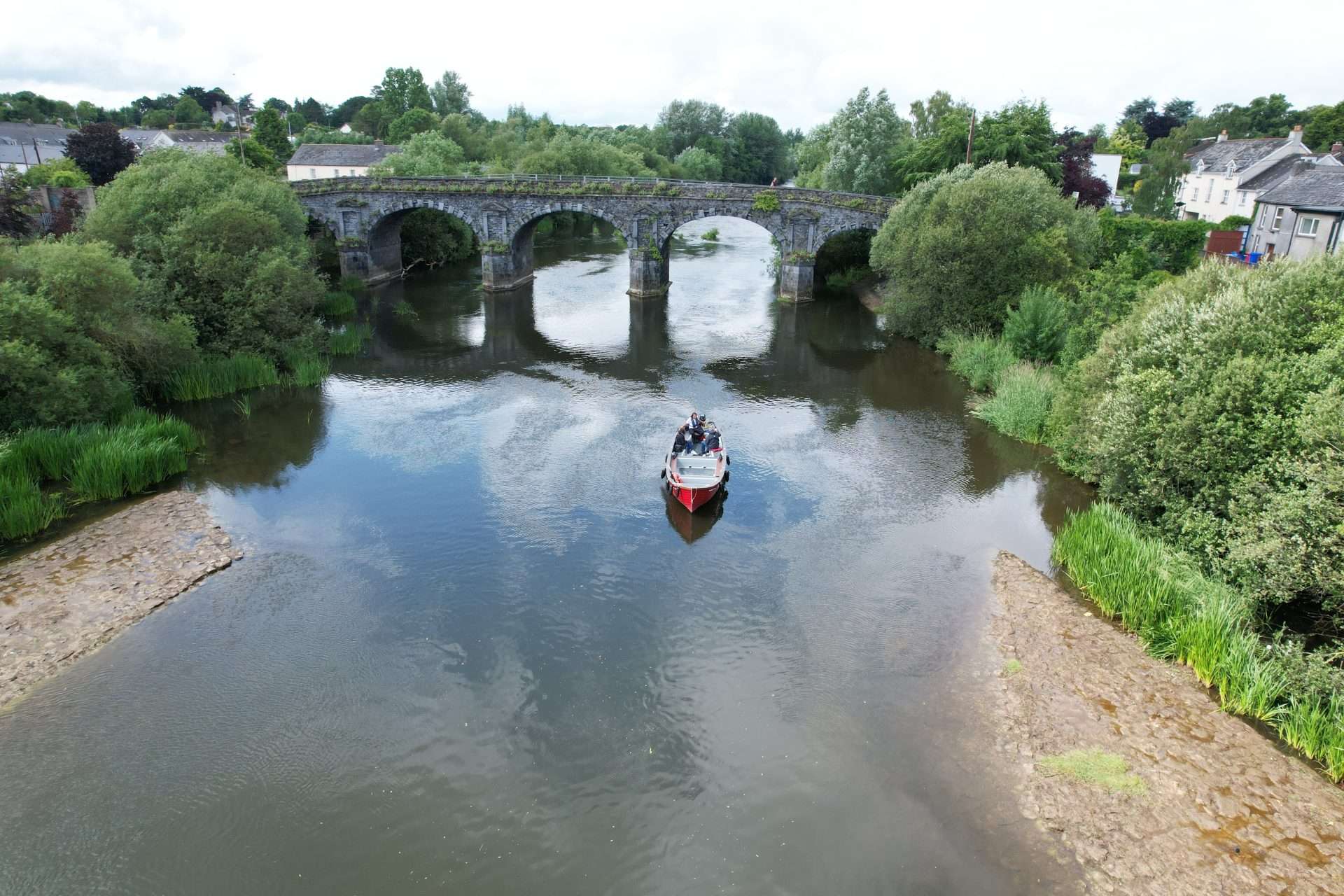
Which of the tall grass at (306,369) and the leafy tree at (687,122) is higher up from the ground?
the leafy tree at (687,122)

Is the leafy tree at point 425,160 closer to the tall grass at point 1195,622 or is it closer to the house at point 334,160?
the house at point 334,160

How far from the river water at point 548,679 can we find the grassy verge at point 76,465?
1757 mm

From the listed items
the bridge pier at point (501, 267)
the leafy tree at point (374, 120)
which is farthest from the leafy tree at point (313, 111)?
the bridge pier at point (501, 267)

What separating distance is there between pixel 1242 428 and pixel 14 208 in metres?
50.4

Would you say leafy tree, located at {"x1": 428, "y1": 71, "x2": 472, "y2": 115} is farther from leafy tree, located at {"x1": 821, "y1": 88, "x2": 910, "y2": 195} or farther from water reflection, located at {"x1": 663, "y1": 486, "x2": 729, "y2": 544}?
water reflection, located at {"x1": 663, "y1": 486, "x2": 729, "y2": 544}

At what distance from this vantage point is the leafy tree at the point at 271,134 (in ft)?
317

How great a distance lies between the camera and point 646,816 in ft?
47.8

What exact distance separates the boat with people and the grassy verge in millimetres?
16583

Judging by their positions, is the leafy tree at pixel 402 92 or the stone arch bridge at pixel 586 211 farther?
the leafy tree at pixel 402 92

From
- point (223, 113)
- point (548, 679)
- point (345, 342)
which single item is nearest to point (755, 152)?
point (345, 342)

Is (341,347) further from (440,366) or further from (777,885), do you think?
(777,885)

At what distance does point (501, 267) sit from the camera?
58781mm

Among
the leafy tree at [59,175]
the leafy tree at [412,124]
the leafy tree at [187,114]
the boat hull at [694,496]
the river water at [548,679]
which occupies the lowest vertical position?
the river water at [548,679]

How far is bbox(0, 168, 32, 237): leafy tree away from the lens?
125 feet
